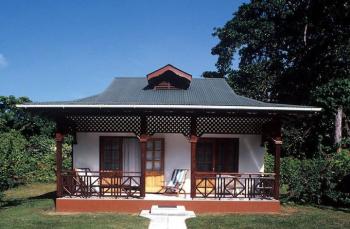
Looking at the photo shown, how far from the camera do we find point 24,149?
22.0m

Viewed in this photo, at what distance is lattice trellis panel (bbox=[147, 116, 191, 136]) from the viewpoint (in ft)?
39.3

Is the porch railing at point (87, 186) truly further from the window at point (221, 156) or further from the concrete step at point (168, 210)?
the window at point (221, 156)

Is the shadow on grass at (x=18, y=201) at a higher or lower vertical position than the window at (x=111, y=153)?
lower

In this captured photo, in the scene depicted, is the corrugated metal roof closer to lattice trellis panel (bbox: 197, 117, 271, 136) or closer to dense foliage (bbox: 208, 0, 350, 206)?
lattice trellis panel (bbox: 197, 117, 271, 136)

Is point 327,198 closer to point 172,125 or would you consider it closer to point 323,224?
point 323,224

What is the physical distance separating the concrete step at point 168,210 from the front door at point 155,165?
211 centimetres

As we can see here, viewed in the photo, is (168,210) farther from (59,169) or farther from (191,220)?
(59,169)

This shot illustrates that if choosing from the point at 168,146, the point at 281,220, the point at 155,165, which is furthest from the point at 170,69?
the point at 281,220

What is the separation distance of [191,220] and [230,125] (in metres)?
3.89

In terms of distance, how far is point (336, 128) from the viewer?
21.9 metres

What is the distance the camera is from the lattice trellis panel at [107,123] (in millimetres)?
12117

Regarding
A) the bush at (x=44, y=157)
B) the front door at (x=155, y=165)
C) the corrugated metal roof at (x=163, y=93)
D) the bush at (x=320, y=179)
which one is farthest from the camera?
the bush at (x=44, y=157)

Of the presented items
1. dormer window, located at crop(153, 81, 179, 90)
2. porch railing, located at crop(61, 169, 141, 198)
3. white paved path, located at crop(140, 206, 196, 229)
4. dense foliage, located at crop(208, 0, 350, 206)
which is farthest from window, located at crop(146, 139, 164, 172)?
dense foliage, located at crop(208, 0, 350, 206)

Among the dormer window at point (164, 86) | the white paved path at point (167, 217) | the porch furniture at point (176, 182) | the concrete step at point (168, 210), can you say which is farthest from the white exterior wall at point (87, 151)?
the concrete step at point (168, 210)
